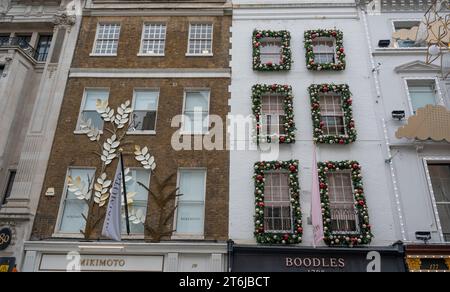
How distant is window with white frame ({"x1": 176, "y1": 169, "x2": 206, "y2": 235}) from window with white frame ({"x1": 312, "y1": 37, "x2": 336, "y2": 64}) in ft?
23.4

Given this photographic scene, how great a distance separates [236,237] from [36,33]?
13.4 meters

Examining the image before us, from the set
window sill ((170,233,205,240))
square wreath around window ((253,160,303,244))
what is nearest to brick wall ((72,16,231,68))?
square wreath around window ((253,160,303,244))

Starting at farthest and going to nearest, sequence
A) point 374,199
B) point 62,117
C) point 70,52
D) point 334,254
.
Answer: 1. point 70,52
2. point 62,117
3. point 374,199
4. point 334,254

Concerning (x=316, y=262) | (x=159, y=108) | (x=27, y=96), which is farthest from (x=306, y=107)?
(x=27, y=96)

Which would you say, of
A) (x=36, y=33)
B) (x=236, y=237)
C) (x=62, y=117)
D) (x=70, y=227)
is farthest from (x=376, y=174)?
(x=36, y=33)

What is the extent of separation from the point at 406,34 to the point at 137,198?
43.0 ft

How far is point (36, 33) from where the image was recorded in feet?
61.0

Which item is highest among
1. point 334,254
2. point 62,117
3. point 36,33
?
point 36,33

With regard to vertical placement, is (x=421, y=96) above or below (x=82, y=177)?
above

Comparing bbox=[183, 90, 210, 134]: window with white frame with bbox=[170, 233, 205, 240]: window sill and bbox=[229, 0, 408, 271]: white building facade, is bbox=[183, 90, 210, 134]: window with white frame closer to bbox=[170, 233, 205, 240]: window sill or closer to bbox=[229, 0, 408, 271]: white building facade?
bbox=[229, 0, 408, 271]: white building facade

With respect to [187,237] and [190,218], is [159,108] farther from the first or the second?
[187,237]

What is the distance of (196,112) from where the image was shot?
53.6ft

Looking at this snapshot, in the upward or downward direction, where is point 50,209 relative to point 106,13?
downward

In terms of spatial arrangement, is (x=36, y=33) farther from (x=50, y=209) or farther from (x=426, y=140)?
(x=426, y=140)
